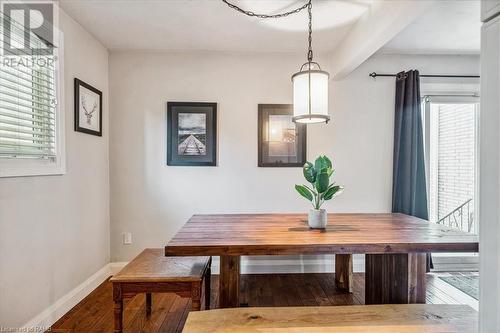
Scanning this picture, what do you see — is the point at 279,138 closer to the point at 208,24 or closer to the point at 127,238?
the point at 208,24

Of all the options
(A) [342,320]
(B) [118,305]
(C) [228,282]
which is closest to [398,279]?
(A) [342,320]

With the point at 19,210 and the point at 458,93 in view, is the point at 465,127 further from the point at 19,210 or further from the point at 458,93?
the point at 19,210

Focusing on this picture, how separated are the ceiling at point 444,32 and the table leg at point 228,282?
216 cm

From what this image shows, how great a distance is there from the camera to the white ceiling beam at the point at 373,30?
180 centimetres

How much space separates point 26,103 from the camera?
2.03m

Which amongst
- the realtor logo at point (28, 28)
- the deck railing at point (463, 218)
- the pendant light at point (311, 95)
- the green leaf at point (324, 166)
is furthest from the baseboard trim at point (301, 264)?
the realtor logo at point (28, 28)

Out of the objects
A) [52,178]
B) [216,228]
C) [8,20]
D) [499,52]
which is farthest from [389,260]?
[8,20]

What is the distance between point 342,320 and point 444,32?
2.70 metres

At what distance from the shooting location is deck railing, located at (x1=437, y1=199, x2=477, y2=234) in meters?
3.35

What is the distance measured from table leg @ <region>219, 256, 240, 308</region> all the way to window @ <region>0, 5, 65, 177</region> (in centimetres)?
138

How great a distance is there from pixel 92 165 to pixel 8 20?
4.33 feet

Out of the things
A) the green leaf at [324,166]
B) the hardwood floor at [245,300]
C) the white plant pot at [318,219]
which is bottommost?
the hardwood floor at [245,300]

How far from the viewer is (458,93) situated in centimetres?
328

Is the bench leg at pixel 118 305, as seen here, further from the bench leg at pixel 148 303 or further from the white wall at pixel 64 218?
the white wall at pixel 64 218
